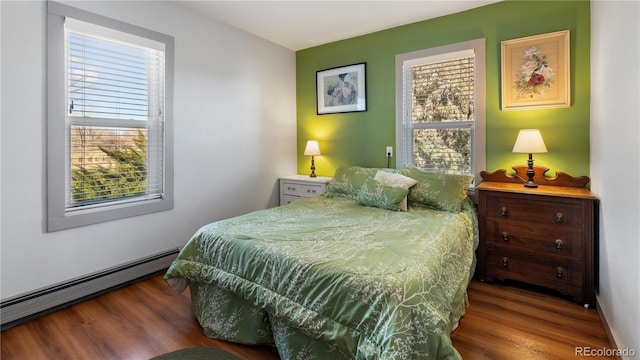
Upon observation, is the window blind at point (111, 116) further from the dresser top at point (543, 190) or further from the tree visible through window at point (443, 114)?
the dresser top at point (543, 190)

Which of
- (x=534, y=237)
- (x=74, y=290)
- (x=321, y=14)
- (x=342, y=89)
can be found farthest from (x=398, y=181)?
(x=74, y=290)

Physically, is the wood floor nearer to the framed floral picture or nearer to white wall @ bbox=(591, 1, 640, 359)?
white wall @ bbox=(591, 1, 640, 359)

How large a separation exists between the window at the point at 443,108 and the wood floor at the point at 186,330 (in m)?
1.25

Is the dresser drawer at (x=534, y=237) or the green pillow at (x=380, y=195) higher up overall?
the green pillow at (x=380, y=195)

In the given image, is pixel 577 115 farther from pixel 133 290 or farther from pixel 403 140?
pixel 133 290

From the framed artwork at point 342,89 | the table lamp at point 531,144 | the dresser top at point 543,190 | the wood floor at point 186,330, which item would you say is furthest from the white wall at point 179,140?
the table lamp at point 531,144

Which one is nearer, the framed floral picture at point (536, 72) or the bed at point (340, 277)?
the bed at point (340, 277)

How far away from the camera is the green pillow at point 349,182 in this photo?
3.00 meters

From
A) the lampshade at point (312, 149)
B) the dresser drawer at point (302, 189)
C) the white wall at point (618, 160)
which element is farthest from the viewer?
the lampshade at point (312, 149)

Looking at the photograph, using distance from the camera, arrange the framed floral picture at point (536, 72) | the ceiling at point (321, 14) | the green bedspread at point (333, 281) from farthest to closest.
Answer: the ceiling at point (321, 14), the framed floral picture at point (536, 72), the green bedspread at point (333, 281)

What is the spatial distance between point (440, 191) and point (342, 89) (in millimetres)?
1815

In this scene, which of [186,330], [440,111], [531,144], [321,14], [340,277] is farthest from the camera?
[440,111]

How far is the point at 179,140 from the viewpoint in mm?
2883

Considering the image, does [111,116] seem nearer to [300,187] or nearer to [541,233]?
[300,187]
